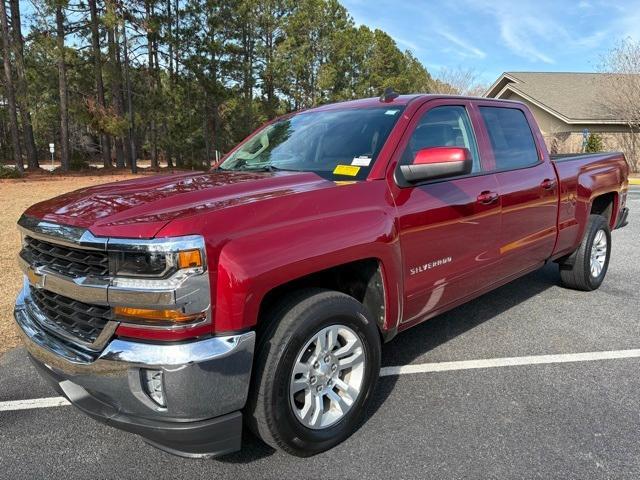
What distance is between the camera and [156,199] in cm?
258

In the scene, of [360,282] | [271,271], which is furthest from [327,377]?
[271,271]

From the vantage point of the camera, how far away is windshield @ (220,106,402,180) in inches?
127

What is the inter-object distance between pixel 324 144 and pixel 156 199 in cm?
139

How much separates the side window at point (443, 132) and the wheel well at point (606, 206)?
8.64ft

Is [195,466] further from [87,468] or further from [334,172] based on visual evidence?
[334,172]

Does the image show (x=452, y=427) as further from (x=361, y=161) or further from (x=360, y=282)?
(x=361, y=161)

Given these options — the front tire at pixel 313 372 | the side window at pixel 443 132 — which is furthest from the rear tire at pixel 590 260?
the front tire at pixel 313 372

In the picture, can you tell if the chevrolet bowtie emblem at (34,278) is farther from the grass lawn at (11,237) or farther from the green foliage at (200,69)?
the green foliage at (200,69)

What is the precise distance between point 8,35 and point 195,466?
27.6 metres

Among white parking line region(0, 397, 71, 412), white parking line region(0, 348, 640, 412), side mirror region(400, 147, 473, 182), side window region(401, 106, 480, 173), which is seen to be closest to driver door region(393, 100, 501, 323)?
side window region(401, 106, 480, 173)

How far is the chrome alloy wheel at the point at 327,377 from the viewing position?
8.52ft

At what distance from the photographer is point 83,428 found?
2975 millimetres

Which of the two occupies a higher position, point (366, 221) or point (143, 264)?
point (366, 221)

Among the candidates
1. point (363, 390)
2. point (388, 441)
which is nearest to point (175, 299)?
point (363, 390)
